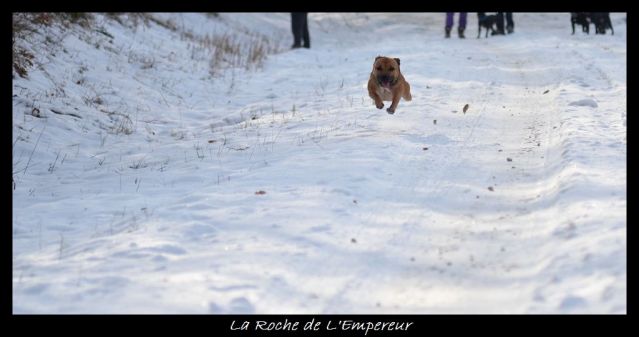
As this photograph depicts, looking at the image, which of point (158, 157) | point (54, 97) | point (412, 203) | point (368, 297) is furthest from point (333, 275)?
point (54, 97)

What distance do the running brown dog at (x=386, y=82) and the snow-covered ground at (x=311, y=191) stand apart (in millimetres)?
250

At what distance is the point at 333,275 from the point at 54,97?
6.78m

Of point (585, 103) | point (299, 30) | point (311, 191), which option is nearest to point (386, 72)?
point (585, 103)

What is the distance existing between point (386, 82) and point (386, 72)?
12 cm

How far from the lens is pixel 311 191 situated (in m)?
6.16

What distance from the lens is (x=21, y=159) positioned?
26.6ft

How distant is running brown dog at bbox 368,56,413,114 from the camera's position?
30.0ft

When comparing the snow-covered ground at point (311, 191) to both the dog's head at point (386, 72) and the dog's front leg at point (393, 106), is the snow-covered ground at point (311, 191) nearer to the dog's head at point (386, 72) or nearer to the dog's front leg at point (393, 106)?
the dog's front leg at point (393, 106)

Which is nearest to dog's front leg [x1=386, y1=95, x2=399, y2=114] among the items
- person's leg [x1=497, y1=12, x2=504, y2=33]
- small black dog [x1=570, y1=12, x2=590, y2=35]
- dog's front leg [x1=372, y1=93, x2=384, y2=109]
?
dog's front leg [x1=372, y1=93, x2=384, y2=109]

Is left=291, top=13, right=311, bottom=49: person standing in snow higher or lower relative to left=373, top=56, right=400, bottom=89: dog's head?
lower

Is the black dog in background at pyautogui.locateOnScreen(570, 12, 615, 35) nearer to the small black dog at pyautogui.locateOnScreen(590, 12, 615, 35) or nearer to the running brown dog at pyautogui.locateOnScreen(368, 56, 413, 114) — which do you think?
the small black dog at pyautogui.locateOnScreen(590, 12, 615, 35)

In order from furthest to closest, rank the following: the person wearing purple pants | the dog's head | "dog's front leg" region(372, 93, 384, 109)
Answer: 1. the person wearing purple pants
2. "dog's front leg" region(372, 93, 384, 109)
3. the dog's head

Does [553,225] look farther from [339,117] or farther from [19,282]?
[339,117]

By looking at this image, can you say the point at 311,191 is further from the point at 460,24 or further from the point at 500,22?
the point at 500,22
